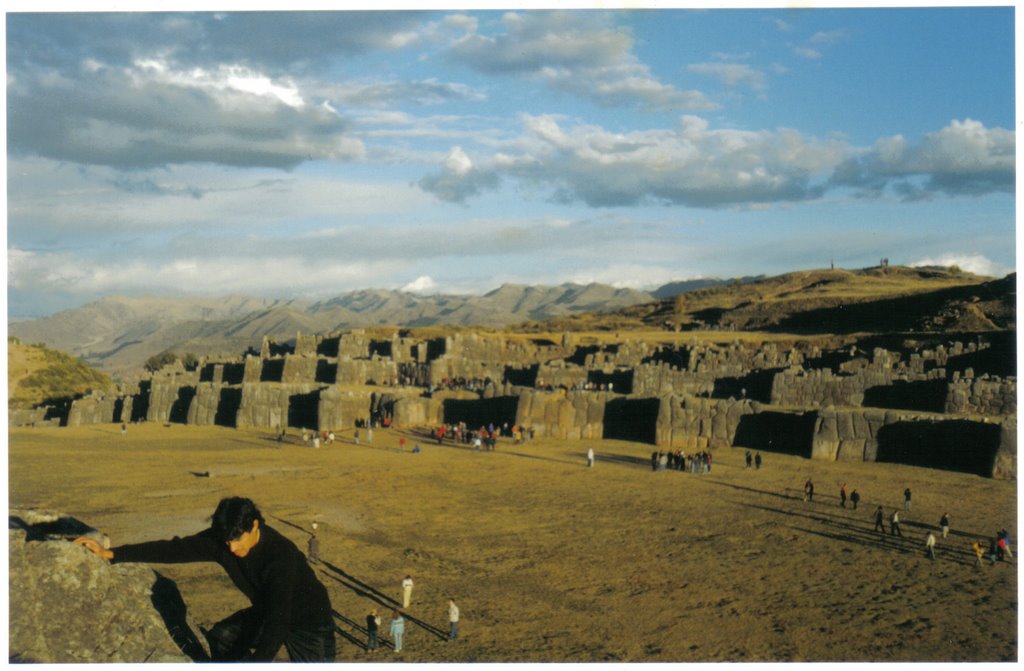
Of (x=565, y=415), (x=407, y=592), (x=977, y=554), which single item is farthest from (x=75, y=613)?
(x=565, y=415)

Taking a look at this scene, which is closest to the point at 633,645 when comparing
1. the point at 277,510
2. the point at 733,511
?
the point at 733,511

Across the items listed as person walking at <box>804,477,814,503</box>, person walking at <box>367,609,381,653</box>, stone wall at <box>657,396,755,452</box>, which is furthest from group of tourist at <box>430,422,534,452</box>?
person walking at <box>367,609,381,653</box>

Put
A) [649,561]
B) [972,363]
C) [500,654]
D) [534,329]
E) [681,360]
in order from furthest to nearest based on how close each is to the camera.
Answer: [534,329], [681,360], [972,363], [649,561], [500,654]

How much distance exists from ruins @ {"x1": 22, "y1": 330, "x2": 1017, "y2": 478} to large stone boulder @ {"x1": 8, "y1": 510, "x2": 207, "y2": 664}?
31436 mm

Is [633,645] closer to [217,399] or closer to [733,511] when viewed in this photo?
[733,511]

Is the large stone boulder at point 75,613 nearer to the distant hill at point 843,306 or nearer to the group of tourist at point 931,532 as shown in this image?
the group of tourist at point 931,532

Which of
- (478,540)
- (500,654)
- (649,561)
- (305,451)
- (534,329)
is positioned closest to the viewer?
(500,654)

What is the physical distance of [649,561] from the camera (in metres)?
18.9

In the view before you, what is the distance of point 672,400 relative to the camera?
125 feet

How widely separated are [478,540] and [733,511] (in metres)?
8.67

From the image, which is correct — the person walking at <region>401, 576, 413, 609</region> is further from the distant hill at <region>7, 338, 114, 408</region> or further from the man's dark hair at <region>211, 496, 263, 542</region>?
the distant hill at <region>7, 338, 114, 408</region>

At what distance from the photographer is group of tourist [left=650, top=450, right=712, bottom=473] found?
102ft

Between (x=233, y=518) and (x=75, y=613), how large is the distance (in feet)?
4.47

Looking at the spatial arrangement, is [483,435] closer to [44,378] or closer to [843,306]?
[44,378]
